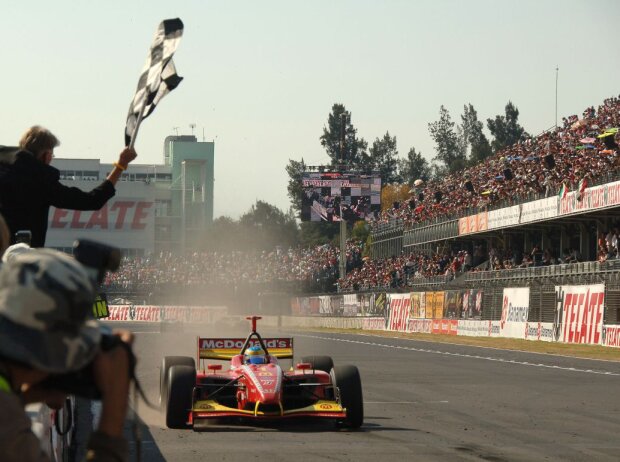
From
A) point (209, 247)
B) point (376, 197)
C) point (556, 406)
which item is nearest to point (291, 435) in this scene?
point (556, 406)

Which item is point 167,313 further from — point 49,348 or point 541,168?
point 49,348

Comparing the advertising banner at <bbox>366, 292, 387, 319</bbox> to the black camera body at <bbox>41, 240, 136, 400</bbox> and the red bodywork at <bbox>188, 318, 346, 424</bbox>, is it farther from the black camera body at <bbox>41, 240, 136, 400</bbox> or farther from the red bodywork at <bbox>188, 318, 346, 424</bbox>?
the black camera body at <bbox>41, 240, 136, 400</bbox>

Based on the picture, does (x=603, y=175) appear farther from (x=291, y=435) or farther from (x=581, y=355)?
(x=291, y=435)

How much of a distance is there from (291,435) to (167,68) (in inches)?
314

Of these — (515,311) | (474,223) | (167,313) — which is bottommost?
(515,311)

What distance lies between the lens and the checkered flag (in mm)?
5668

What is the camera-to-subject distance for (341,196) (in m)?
77.7

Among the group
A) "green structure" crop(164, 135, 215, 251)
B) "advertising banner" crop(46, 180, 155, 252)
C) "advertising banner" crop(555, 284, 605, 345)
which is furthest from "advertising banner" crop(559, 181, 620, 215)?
"green structure" crop(164, 135, 215, 251)

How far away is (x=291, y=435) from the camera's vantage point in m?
13.2

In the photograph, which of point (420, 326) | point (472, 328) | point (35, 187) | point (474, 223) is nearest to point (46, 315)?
point (35, 187)

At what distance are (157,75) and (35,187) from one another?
2.94 ft

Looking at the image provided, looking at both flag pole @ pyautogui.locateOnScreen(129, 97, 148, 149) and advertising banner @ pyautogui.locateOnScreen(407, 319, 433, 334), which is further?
advertising banner @ pyautogui.locateOnScreen(407, 319, 433, 334)

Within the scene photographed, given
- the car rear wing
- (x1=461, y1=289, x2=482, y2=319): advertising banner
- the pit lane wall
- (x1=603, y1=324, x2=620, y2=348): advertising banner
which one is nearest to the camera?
the car rear wing

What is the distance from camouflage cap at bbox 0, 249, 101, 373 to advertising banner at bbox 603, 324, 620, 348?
108 feet
